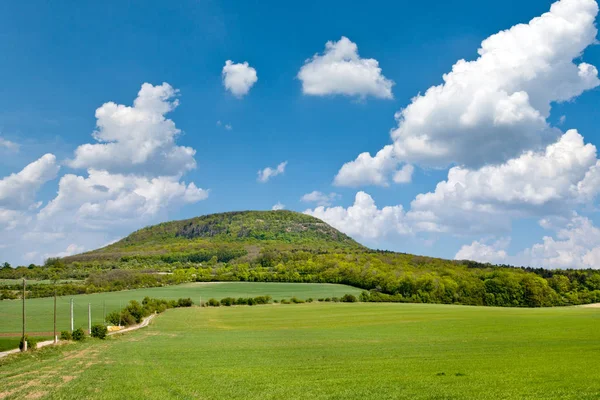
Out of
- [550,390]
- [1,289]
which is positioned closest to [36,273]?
[1,289]

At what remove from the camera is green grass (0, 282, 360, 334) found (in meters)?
97.0

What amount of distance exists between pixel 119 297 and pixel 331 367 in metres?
117

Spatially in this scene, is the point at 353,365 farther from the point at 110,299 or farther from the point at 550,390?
the point at 110,299

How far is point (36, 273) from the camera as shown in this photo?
192875 mm

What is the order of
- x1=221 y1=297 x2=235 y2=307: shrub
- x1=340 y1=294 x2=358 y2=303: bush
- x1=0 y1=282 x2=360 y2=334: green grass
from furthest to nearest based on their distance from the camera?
1. x1=340 y1=294 x2=358 y2=303: bush
2. x1=221 y1=297 x2=235 y2=307: shrub
3. x1=0 y1=282 x2=360 y2=334: green grass

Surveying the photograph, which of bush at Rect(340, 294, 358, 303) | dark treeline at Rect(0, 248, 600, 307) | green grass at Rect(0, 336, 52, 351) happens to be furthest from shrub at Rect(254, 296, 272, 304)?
green grass at Rect(0, 336, 52, 351)

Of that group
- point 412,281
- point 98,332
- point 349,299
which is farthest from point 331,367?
point 412,281

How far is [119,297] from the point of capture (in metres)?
139

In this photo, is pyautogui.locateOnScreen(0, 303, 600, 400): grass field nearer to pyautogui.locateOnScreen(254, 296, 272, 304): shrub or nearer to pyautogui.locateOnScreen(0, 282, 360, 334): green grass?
pyautogui.locateOnScreen(0, 282, 360, 334): green grass

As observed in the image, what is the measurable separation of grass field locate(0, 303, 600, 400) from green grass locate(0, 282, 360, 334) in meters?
43.7

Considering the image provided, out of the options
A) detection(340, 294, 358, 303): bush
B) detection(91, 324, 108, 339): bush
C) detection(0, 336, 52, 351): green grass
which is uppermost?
detection(91, 324, 108, 339): bush

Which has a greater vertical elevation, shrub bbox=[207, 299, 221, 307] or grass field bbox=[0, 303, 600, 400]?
grass field bbox=[0, 303, 600, 400]

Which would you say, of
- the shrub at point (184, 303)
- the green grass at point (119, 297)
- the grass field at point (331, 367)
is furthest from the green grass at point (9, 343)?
the shrub at point (184, 303)

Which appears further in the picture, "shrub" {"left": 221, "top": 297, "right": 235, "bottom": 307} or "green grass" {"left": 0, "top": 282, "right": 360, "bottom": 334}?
"shrub" {"left": 221, "top": 297, "right": 235, "bottom": 307}
